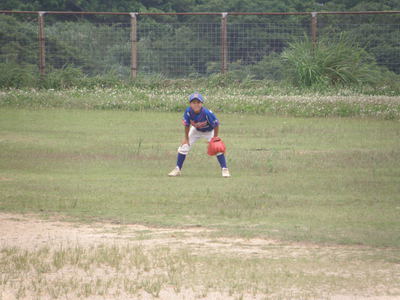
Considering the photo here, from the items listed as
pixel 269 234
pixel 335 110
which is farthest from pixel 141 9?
pixel 269 234

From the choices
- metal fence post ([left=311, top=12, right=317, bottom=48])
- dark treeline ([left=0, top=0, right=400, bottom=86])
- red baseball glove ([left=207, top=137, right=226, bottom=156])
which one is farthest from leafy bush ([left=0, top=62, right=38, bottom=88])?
red baseball glove ([left=207, top=137, right=226, bottom=156])

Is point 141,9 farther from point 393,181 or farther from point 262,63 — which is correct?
point 393,181

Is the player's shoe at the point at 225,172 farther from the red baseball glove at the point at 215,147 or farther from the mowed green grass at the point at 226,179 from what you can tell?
the red baseball glove at the point at 215,147

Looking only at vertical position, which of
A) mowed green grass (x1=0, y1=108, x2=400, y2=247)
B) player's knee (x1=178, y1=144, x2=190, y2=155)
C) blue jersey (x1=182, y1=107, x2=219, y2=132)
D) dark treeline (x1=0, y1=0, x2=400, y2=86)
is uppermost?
dark treeline (x1=0, y1=0, x2=400, y2=86)

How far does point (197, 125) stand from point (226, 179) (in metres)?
1.13

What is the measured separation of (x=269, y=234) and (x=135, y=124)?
32.4 ft

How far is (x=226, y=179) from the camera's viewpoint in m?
11.2

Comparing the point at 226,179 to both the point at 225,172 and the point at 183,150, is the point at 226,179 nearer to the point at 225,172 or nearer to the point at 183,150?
the point at 225,172

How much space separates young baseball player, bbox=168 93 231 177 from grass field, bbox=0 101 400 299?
0.27m

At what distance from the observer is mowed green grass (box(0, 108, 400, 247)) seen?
8766 millimetres

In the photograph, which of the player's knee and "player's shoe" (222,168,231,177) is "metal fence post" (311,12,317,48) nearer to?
the player's knee

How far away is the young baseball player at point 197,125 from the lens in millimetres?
11555

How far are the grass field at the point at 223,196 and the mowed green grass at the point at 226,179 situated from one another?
0.07ft

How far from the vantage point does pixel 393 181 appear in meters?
11.0
